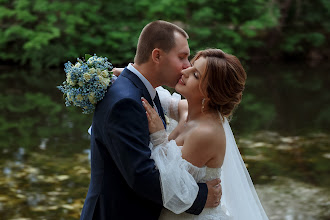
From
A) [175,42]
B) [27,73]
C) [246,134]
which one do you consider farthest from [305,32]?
[175,42]

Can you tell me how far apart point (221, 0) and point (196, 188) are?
14.8 meters

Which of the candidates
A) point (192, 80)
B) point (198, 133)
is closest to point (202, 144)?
point (198, 133)

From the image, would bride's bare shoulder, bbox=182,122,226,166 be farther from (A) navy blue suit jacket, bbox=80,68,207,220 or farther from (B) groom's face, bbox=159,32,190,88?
(B) groom's face, bbox=159,32,190,88

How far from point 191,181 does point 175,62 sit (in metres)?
0.61

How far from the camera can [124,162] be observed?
2.06 meters

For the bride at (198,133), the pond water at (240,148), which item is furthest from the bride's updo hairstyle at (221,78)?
the pond water at (240,148)

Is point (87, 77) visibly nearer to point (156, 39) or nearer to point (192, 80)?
point (156, 39)

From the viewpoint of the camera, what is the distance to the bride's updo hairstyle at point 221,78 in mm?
2338

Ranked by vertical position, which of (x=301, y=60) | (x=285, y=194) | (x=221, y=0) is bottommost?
(x=301, y=60)

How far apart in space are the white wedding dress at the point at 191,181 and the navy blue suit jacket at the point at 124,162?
59mm

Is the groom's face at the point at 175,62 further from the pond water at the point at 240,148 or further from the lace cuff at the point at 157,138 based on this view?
the pond water at the point at 240,148

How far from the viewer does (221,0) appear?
16.3 metres

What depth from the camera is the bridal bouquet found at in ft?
7.22

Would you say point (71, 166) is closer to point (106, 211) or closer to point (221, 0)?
point (106, 211)
